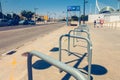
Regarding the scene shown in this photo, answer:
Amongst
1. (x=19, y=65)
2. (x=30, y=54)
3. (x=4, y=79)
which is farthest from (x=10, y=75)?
(x=30, y=54)

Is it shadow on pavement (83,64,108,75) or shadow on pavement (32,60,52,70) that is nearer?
shadow on pavement (83,64,108,75)

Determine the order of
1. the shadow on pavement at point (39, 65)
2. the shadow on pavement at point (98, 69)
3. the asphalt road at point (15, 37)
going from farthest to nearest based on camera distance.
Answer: the asphalt road at point (15, 37) < the shadow on pavement at point (39, 65) < the shadow on pavement at point (98, 69)

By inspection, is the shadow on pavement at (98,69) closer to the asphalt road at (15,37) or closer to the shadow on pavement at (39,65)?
the shadow on pavement at (39,65)

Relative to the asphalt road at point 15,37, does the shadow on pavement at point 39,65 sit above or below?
below

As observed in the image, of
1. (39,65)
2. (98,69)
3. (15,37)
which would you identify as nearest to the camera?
(98,69)

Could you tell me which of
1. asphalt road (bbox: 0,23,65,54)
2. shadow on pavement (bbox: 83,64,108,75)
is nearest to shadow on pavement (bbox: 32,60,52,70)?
shadow on pavement (bbox: 83,64,108,75)

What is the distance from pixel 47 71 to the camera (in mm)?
4770

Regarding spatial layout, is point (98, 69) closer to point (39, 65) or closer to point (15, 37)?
point (39, 65)

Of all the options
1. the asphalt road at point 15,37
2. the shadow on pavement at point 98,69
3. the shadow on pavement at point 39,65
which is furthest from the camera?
the asphalt road at point 15,37

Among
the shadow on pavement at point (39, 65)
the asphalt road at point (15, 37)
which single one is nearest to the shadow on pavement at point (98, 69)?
the shadow on pavement at point (39, 65)

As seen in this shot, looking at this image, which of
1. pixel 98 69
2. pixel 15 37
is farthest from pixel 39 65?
pixel 15 37

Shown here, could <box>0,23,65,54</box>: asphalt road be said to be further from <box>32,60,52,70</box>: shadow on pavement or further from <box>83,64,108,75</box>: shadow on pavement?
<box>83,64,108,75</box>: shadow on pavement

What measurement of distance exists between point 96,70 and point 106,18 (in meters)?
76.2

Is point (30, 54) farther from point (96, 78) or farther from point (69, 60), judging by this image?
point (69, 60)
